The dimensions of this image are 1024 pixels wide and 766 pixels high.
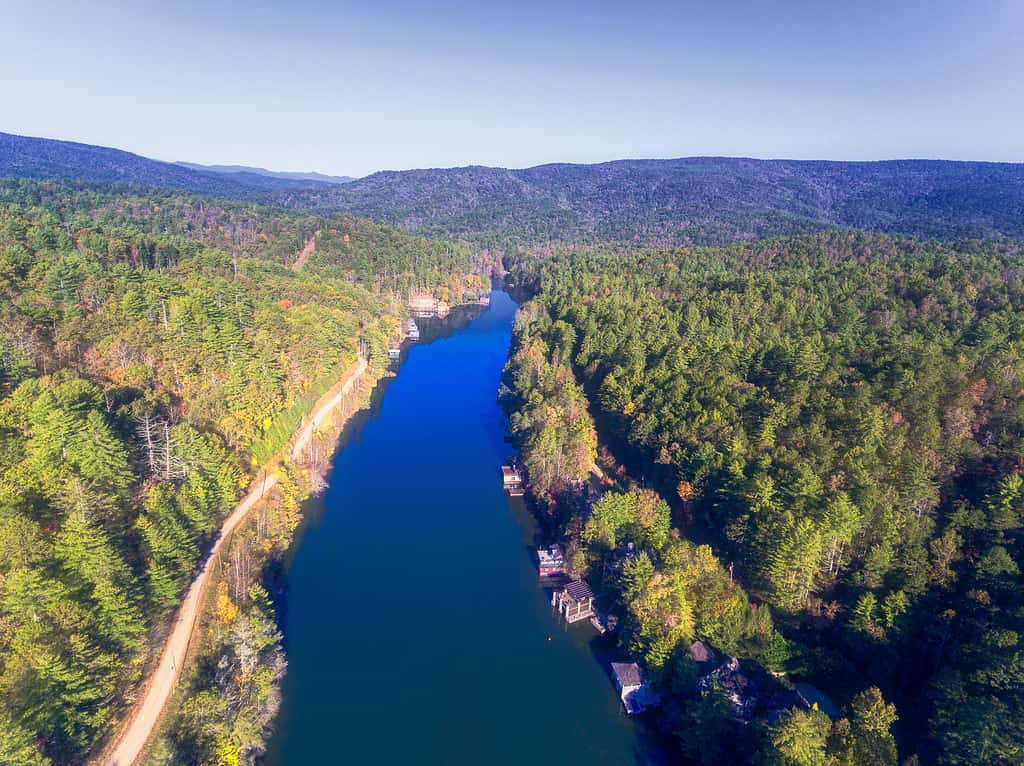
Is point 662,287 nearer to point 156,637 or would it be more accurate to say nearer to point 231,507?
point 231,507

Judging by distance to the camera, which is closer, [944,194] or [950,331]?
[950,331]

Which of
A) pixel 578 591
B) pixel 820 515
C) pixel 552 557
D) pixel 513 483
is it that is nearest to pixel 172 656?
pixel 578 591

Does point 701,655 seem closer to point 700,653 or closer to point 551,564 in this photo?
point 700,653

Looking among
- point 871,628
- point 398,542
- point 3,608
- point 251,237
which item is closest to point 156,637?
point 3,608

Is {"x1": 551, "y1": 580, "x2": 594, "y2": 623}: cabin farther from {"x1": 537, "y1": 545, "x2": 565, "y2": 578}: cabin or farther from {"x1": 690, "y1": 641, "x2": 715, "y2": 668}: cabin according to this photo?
{"x1": 690, "y1": 641, "x2": 715, "y2": 668}: cabin

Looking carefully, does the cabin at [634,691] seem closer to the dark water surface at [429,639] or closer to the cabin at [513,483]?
the dark water surface at [429,639]

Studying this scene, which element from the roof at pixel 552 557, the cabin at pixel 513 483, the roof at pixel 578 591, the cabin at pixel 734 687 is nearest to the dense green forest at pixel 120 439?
the roof at pixel 578 591
